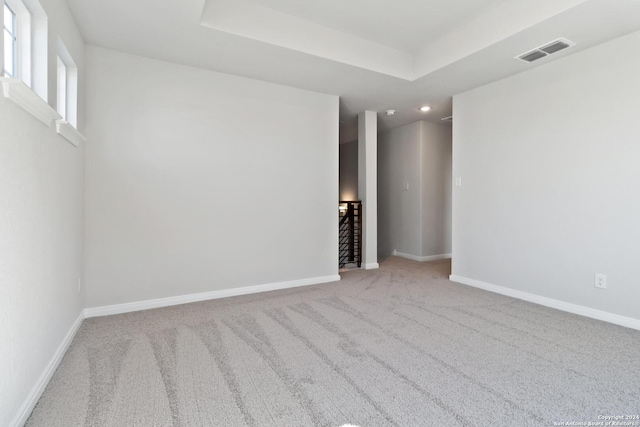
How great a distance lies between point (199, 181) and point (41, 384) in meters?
2.12

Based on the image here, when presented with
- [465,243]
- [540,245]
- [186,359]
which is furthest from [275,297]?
[540,245]

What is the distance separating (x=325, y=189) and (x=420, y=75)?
5.62 ft

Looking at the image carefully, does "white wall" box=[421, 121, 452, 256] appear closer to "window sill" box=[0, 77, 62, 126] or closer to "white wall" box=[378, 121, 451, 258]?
"white wall" box=[378, 121, 451, 258]

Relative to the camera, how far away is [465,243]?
4215 mm

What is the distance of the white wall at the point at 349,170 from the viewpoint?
7539 millimetres

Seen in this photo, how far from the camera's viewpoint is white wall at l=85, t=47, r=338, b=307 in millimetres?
3082

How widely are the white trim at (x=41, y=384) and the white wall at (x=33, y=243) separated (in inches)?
0.7

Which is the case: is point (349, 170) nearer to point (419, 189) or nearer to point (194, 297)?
point (419, 189)

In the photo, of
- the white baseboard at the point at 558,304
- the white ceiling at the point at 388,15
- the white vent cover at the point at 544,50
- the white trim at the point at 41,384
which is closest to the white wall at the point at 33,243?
the white trim at the point at 41,384

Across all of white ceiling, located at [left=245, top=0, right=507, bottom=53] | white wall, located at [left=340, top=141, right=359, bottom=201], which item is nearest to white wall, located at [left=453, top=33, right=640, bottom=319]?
white ceiling, located at [left=245, top=0, right=507, bottom=53]

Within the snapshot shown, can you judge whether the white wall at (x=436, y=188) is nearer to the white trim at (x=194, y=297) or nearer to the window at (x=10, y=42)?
the white trim at (x=194, y=297)

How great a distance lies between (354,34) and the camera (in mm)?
3375

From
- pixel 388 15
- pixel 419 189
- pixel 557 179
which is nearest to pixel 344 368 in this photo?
pixel 557 179

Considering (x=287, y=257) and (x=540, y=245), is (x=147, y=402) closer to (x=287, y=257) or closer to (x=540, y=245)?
(x=287, y=257)
